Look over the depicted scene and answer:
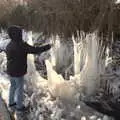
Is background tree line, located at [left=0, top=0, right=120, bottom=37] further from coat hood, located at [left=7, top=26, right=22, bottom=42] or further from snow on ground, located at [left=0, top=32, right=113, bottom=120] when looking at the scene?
coat hood, located at [left=7, top=26, right=22, bottom=42]

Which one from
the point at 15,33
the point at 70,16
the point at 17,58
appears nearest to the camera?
the point at 15,33

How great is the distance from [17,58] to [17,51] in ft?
0.41

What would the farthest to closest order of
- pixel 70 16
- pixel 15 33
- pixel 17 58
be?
pixel 70 16, pixel 17 58, pixel 15 33

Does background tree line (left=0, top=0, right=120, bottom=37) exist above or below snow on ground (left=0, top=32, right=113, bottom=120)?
above

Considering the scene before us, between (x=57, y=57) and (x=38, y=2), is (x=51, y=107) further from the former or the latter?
(x=38, y=2)

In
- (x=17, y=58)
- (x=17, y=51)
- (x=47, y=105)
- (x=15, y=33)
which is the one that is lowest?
(x=47, y=105)

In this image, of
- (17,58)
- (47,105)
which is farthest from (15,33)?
(47,105)

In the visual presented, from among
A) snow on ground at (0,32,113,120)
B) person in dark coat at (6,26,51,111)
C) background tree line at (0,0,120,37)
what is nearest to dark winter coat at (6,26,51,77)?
person in dark coat at (6,26,51,111)

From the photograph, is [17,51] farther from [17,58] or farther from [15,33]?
[15,33]

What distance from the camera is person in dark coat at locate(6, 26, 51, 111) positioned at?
703 centimetres

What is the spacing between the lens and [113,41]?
752 centimetres

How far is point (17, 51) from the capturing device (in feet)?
23.1

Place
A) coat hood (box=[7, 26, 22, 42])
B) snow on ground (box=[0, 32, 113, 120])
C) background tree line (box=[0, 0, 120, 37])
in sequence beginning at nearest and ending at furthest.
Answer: snow on ground (box=[0, 32, 113, 120]) < coat hood (box=[7, 26, 22, 42]) < background tree line (box=[0, 0, 120, 37])

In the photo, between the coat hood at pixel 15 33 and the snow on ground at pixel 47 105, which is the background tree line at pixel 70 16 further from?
the coat hood at pixel 15 33
